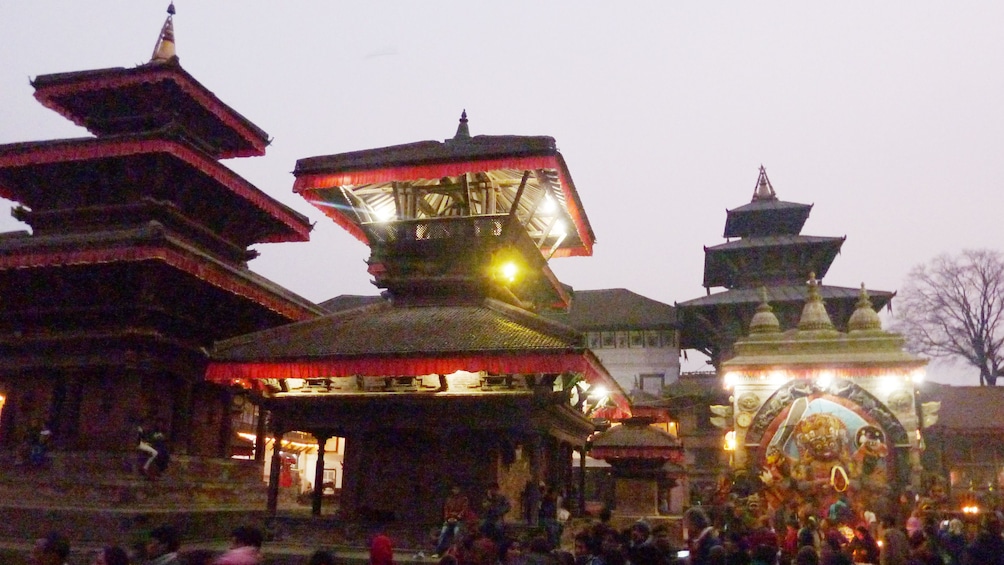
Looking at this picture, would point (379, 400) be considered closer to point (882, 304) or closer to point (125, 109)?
point (125, 109)

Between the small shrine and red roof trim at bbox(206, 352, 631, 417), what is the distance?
11.9 m

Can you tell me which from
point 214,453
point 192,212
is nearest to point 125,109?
point 192,212

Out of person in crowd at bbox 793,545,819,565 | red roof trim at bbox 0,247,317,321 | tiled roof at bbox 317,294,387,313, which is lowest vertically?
person in crowd at bbox 793,545,819,565

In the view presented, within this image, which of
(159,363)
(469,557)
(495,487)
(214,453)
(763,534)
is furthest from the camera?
(214,453)

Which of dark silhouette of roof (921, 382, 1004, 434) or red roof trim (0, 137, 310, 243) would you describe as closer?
red roof trim (0, 137, 310, 243)

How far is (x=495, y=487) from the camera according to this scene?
49.4ft

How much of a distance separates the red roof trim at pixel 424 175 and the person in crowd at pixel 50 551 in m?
11.6

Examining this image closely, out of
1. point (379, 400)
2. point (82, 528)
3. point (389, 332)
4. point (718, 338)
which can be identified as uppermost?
point (718, 338)

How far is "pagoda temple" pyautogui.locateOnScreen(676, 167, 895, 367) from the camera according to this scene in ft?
129

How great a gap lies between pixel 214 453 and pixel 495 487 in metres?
11.0

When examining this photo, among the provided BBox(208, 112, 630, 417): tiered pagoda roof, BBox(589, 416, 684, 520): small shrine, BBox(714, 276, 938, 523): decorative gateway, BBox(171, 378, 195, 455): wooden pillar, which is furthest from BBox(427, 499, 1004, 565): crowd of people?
BBox(589, 416, 684, 520): small shrine

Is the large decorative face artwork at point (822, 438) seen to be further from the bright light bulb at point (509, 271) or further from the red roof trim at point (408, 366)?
the bright light bulb at point (509, 271)

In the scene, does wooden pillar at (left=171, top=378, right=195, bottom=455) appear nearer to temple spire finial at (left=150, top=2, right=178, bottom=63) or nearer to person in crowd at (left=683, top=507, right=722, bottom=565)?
temple spire finial at (left=150, top=2, right=178, bottom=63)

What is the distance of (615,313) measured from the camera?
48.2 m
